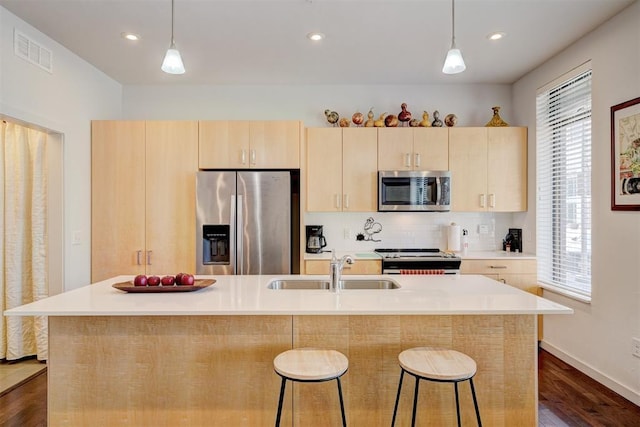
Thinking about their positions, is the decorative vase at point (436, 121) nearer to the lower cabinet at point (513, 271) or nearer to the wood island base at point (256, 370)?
the lower cabinet at point (513, 271)

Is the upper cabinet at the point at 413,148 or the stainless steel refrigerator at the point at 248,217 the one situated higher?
the upper cabinet at the point at 413,148

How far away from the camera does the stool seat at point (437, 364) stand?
164cm

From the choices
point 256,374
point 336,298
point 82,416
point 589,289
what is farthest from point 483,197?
point 82,416

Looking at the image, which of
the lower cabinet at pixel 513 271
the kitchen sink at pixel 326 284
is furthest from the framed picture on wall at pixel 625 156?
the kitchen sink at pixel 326 284

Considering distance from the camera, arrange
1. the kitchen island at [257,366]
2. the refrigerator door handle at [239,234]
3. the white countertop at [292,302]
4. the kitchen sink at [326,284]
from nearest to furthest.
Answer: the white countertop at [292,302] < the kitchen island at [257,366] < the kitchen sink at [326,284] < the refrigerator door handle at [239,234]

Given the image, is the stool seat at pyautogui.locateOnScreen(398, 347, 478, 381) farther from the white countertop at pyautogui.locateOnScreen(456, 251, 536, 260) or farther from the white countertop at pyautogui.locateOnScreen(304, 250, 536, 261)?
the white countertop at pyautogui.locateOnScreen(456, 251, 536, 260)

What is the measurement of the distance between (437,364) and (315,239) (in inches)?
96.7

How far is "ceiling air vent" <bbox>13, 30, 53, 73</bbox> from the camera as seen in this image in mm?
2754

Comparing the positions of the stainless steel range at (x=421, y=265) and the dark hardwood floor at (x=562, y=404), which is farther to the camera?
the stainless steel range at (x=421, y=265)

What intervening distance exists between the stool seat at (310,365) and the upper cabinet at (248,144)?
2.21 metres

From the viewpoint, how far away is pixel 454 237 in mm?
4105

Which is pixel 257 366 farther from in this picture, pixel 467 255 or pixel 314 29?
pixel 467 255

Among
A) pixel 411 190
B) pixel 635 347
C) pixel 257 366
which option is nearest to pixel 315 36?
pixel 411 190

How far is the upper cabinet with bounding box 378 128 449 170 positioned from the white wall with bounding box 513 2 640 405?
1.25 metres
